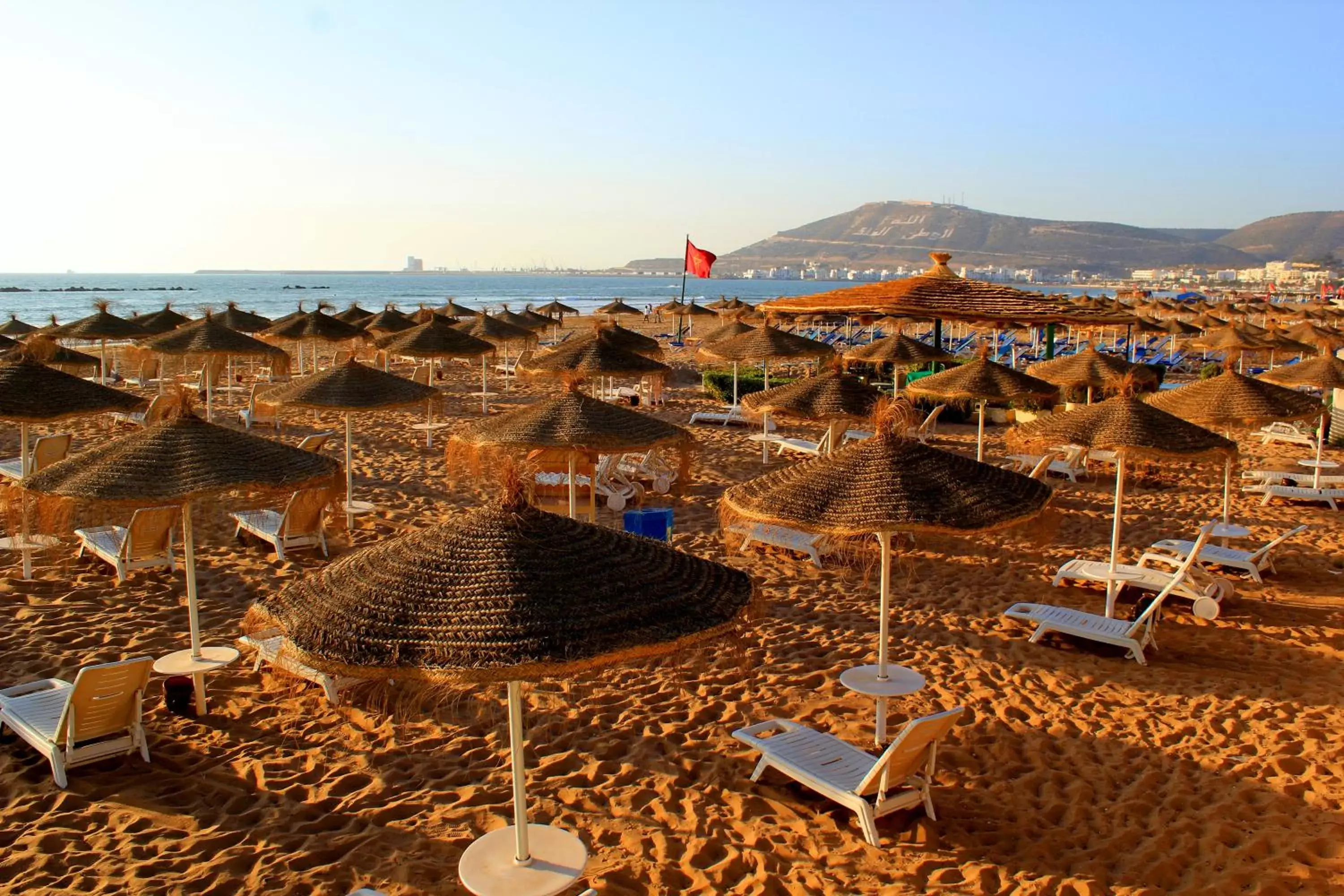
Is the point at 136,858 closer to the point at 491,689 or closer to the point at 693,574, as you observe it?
the point at 491,689

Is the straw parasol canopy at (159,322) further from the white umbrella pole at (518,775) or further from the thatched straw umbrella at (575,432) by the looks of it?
the white umbrella pole at (518,775)

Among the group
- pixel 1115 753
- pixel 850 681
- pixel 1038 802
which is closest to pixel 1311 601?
pixel 1115 753

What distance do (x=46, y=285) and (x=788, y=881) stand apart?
548 feet

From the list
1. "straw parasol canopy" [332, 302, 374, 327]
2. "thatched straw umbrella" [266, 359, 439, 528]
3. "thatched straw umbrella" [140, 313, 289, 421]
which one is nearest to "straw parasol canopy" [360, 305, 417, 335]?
"straw parasol canopy" [332, 302, 374, 327]

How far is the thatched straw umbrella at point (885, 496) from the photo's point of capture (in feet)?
13.4

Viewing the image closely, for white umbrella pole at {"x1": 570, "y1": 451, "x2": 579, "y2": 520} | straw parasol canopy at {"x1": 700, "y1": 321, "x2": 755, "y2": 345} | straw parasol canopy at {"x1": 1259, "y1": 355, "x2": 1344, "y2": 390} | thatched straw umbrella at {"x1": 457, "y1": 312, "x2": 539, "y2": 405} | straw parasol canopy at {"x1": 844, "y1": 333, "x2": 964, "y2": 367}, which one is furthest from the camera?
thatched straw umbrella at {"x1": 457, "y1": 312, "x2": 539, "y2": 405}

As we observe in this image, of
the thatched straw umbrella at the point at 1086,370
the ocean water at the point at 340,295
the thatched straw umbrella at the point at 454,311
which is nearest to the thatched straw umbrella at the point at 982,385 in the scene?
the thatched straw umbrella at the point at 1086,370

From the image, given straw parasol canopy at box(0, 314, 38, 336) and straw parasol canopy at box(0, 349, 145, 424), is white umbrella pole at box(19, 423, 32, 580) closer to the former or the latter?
straw parasol canopy at box(0, 349, 145, 424)

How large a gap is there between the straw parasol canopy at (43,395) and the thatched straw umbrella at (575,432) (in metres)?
2.59

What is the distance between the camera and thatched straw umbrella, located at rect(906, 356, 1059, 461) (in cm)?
980

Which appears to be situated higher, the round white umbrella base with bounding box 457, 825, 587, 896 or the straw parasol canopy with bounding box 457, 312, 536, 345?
the straw parasol canopy with bounding box 457, 312, 536, 345

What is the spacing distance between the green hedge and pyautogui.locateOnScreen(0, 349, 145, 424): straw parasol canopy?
1206 cm

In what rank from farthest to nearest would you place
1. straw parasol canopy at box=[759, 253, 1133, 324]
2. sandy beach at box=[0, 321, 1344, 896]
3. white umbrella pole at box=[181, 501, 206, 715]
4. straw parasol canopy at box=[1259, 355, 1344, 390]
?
straw parasol canopy at box=[759, 253, 1133, 324]
straw parasol canopy at box=[1259, 355, 1344, 390]
white umbrella pole at box=[181, 501, 206, 715]
sandy beach at box=[0, 321, 1344, 896]

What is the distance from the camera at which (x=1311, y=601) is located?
7312 millimetres
